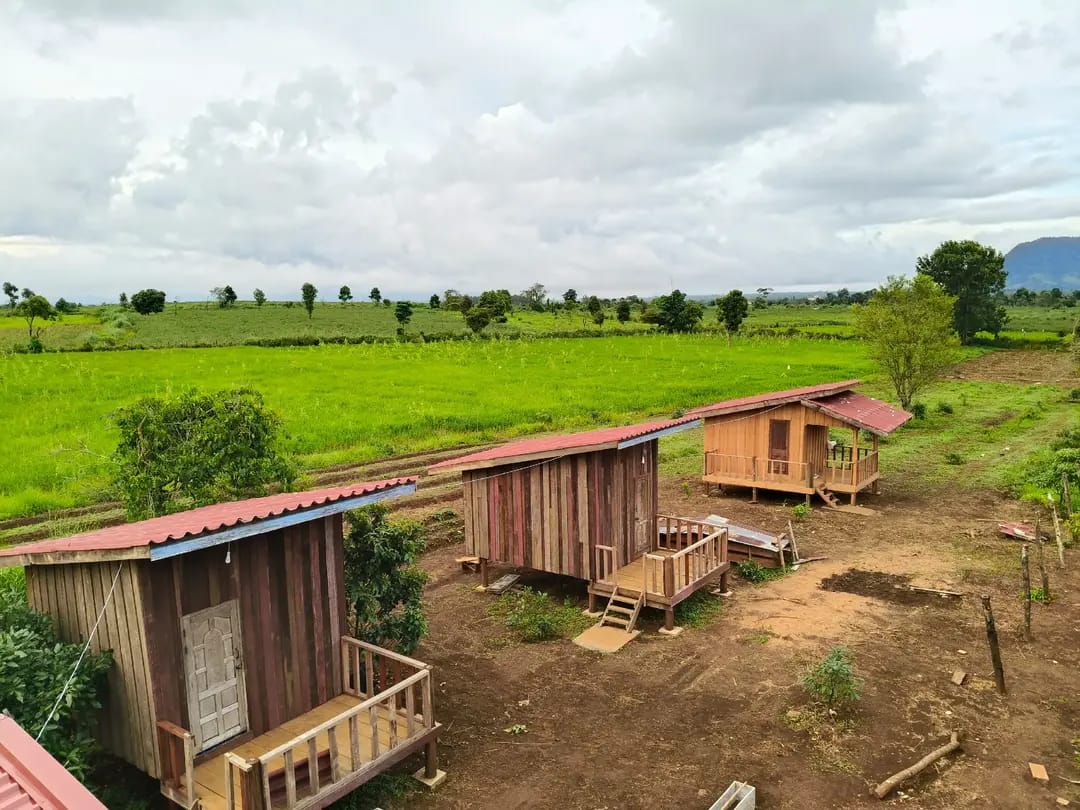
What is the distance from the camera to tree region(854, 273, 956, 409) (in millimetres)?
37750

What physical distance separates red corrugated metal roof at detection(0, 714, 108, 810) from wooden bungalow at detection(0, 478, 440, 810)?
237 cm

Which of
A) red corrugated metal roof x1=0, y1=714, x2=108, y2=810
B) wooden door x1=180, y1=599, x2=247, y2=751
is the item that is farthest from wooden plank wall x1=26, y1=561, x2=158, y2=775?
red corrugated metal roof x1=0, y1=714, x2=108, y2=810

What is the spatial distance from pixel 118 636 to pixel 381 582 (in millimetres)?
3704

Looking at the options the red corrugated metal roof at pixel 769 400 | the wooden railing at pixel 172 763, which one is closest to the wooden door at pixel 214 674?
the wooden railing at pixel 172 763

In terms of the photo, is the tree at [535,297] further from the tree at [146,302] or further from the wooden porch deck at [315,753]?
the wooden porch deck at [315,753]

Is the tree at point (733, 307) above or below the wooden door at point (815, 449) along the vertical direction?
above

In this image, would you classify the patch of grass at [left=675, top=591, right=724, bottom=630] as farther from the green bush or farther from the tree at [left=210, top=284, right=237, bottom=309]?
the tree at [left=210, top=284, right=237, bottom=309]

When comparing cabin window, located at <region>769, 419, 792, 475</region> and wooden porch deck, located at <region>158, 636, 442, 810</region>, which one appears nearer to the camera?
wooden porch deck, located at <region>158, 636, 442, 810</region>

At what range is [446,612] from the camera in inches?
635

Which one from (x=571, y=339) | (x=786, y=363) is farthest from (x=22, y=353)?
(x=786, y=363)

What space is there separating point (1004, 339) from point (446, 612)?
90.7m

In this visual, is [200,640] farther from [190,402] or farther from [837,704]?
[837,704]

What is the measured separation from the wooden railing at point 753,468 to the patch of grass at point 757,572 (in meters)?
6.84

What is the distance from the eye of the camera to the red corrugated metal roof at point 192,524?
8.02 m
